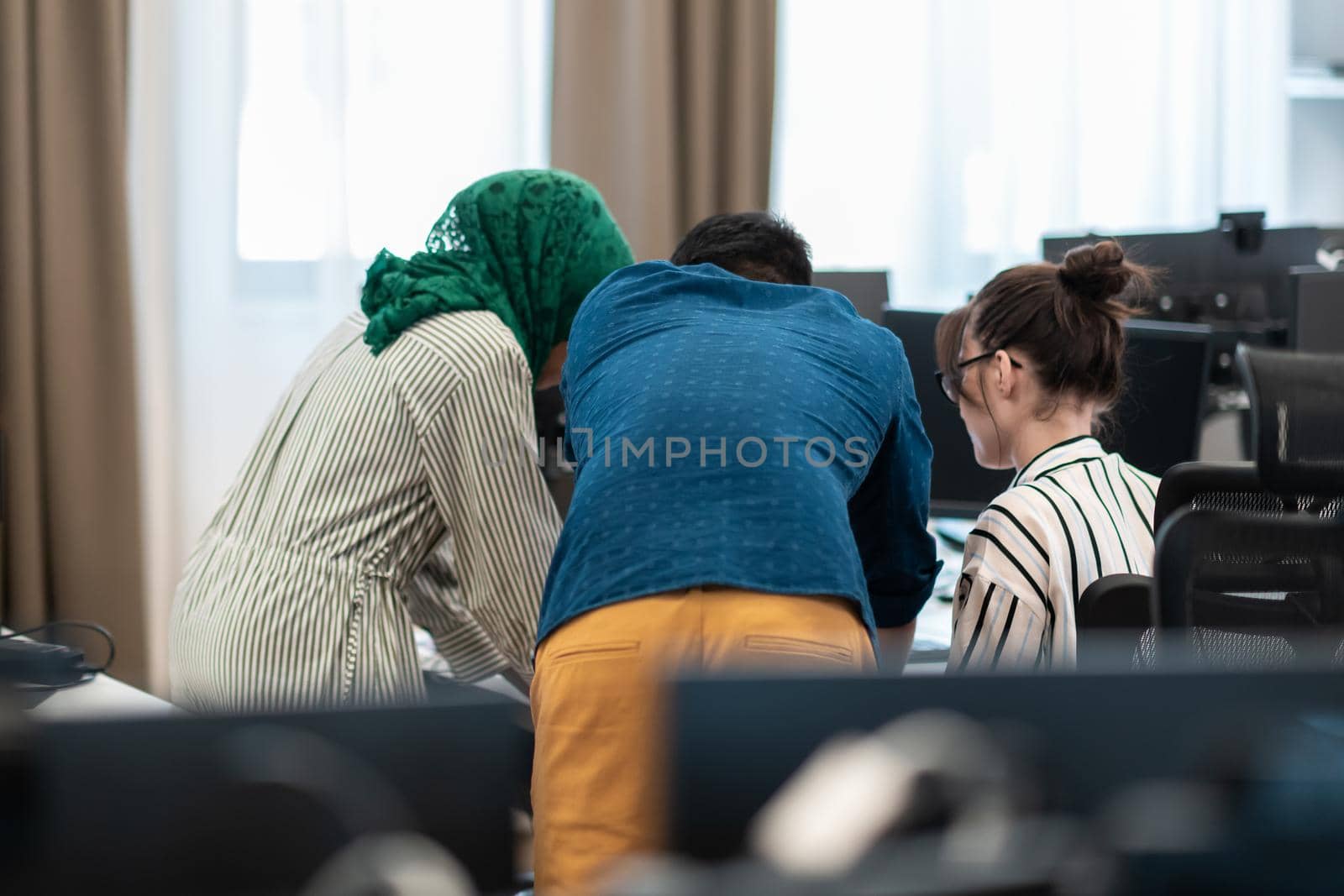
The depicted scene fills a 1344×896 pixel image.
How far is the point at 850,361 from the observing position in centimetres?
135

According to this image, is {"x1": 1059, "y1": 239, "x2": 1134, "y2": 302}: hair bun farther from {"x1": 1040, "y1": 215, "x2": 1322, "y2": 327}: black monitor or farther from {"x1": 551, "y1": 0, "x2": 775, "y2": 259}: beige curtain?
{"x1": 551, "y1": 0, "x2": 775, "y2": 259}: beige curtain

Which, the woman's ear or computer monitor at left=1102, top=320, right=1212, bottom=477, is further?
computer monitor at left=1102, top=320, right=1212, bottom=477

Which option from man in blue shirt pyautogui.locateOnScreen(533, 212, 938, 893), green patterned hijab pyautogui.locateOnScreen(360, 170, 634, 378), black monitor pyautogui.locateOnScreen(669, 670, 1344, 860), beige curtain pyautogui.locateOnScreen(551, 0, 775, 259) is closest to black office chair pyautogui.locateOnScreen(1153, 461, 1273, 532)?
man in blue shirt pyautogui.locateOnScreen(533, 212, 938, 893)

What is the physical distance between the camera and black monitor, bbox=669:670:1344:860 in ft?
1.67

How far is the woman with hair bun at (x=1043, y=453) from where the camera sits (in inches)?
55.4

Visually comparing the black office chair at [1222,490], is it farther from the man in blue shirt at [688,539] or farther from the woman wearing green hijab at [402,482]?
the woman wearing green hijab at [402,482]

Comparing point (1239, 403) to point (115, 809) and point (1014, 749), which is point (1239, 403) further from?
point (115, 809)

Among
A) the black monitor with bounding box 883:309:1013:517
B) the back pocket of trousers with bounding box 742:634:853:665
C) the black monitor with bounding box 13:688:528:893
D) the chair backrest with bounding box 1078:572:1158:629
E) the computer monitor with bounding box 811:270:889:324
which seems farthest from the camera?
the computer monitor with bounding box 811:270:889:324

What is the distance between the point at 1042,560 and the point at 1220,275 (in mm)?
2030

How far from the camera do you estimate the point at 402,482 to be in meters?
1.56

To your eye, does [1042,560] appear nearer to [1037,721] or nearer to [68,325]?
[1037,721]

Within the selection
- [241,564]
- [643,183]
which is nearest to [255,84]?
[643,183]

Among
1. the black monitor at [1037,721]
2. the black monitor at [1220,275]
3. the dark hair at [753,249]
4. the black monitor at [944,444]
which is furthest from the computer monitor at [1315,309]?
the black monitor at [1037,721]

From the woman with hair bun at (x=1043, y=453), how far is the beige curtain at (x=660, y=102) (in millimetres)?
1966
